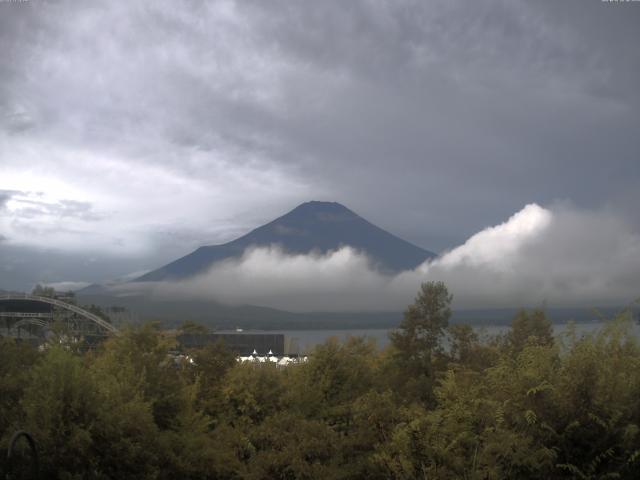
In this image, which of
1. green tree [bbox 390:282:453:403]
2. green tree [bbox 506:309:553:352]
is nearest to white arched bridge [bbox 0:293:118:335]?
green tree [bbox 390:282:453:403]

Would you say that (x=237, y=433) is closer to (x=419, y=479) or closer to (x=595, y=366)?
(x=419, y=479)

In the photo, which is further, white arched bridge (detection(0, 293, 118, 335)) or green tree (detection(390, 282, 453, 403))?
white arched bridge (detection(0, 293, 118, 335))

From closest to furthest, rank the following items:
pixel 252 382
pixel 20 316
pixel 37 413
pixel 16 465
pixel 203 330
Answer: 1. pixel 16 465
2. pixel 37 413
3. pixel 252 382
4. pixel 203 330
5. pixel 20 316

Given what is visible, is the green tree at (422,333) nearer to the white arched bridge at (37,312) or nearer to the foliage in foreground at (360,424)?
the foliage in foreground at (360,424)

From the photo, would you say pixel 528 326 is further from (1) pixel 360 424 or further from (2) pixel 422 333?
(1) pixel 360 424

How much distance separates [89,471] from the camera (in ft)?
54.1

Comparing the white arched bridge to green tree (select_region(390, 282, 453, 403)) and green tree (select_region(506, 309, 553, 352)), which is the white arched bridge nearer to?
green tree (select_region(390, 282, 453, 403))

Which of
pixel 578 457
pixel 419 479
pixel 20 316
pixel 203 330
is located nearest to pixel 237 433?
pixel 419 479

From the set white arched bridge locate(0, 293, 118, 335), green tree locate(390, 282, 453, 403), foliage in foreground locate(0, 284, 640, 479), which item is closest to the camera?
foliage in foreground locate(0, 284, 640, 479)

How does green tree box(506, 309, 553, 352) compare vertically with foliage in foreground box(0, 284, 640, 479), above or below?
above

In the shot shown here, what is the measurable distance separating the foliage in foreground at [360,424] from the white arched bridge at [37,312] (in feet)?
247

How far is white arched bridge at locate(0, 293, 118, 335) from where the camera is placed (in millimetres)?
99375

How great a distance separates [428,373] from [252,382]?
24.0 meters

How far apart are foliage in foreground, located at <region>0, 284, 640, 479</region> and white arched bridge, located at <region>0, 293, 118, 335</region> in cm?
7518
